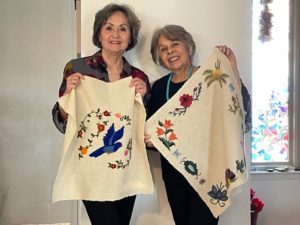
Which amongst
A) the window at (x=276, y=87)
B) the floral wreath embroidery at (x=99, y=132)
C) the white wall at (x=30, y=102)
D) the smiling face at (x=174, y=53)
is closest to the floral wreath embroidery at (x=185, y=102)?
the smiling face at (x=174, y=53)

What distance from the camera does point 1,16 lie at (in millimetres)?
2180

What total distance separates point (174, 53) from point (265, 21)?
1.58 metres

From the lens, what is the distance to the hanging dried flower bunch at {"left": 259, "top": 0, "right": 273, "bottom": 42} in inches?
108

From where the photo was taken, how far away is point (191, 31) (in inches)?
68.7

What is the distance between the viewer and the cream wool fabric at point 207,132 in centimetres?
142

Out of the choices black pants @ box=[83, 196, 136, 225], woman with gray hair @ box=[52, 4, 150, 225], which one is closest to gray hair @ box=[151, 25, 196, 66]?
woman with gray hair @ box=[52, 4, 150, 225]

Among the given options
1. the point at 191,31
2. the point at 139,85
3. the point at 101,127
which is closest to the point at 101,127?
the point at 101,127

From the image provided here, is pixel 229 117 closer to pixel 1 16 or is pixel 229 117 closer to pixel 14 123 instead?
pixel 14 123

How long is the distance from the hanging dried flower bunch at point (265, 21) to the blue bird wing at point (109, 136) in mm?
1821

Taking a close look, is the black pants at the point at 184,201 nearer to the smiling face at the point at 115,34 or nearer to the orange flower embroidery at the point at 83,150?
the orange flower embroidery at the point at 83,150

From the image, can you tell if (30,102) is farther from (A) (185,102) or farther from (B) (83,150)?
(A) (185,102)

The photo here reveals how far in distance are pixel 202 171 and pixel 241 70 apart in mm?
627

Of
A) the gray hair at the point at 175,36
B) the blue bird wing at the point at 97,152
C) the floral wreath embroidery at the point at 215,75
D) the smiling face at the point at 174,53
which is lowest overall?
the blue bird wing at the point at 97,152

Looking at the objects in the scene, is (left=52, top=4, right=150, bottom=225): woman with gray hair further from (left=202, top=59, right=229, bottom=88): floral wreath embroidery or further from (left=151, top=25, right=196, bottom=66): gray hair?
(left=202, top=59, right=229, bottom=88): floral wreath embroidery
